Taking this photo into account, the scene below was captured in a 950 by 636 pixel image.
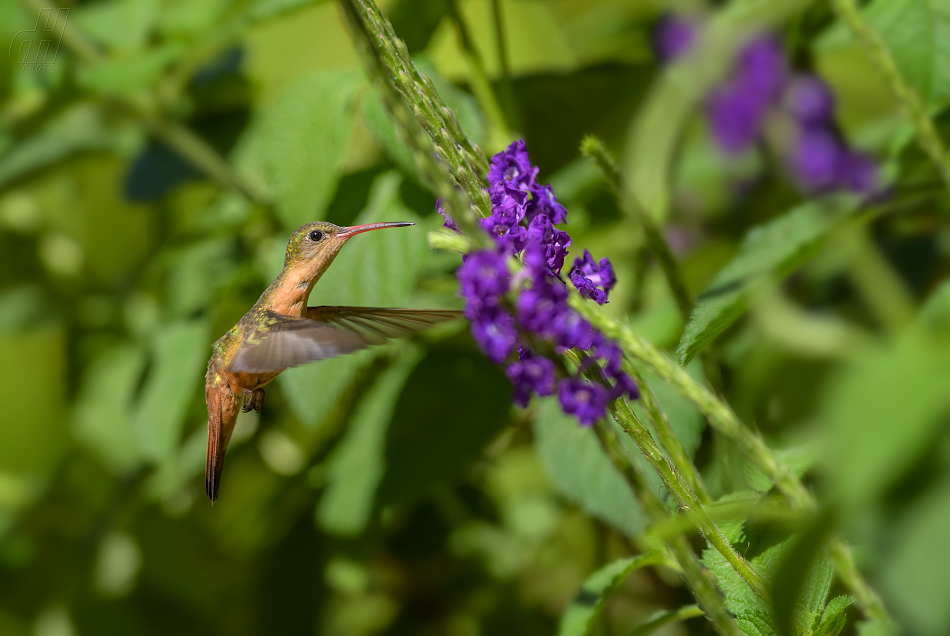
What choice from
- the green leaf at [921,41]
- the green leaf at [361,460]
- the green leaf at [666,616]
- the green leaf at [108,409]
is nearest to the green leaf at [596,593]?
the green leaf at [666,616]

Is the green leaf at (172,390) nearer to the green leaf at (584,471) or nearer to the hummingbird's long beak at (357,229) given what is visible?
the hummingbird's long beak at (357,229)

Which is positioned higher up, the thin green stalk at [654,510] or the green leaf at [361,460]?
the green leaf at [361,460]

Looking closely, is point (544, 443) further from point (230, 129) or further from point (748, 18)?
point (230, 129)

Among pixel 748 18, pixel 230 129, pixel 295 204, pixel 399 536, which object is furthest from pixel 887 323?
pixel 230 129

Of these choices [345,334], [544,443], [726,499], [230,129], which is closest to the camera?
[726,499]

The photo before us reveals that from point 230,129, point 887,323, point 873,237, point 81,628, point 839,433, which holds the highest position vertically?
point 230,129

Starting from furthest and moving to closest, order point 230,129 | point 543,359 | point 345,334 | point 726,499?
point 230,129 → point 345,334 → point 726,499 → point 543,359
